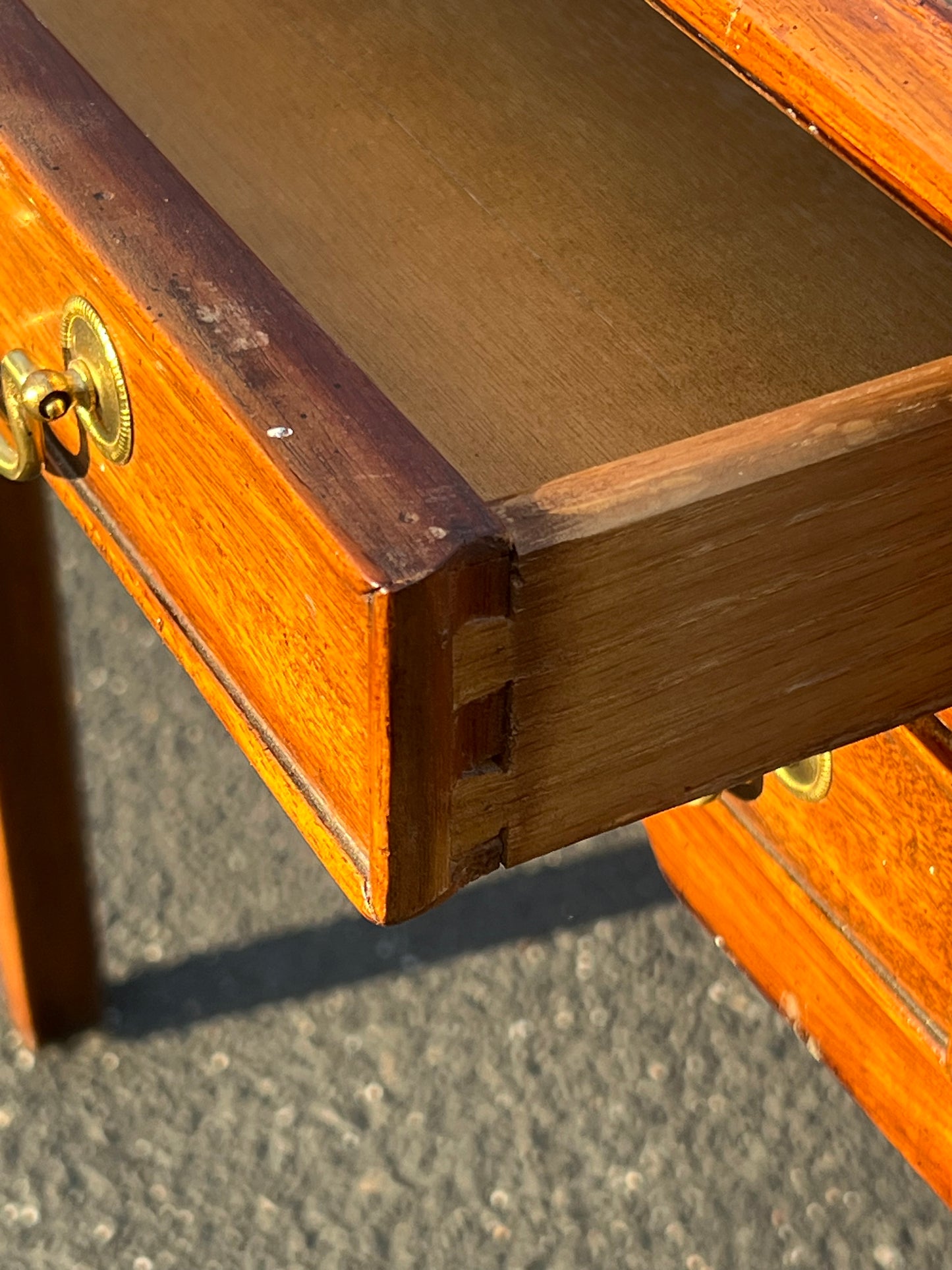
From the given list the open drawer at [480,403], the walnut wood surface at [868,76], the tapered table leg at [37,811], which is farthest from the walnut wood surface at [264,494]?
the tapered table leg at [37,811]

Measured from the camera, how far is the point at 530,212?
69 centimetres

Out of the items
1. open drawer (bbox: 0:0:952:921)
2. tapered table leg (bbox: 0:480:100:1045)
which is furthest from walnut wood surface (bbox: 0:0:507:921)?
tapered table leg (bbox: 0:480:100:1045)

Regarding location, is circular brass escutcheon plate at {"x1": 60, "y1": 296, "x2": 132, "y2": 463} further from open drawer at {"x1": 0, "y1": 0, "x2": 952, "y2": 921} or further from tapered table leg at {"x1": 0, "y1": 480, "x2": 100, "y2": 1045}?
tapered table leg at {"x1": 0, "y1": 480, "x2": 100, "y2": 1045}

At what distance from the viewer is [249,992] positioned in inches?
53.2

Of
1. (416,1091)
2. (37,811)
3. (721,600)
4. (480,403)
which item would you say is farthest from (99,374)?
(416,1091)

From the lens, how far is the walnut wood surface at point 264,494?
471mm

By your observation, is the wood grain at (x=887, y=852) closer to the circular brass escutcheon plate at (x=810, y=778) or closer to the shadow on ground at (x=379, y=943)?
the circular brass escutcheon plate at (x=810, y=778)

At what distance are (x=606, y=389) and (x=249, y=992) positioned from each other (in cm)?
87

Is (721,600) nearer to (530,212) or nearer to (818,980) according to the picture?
(530,212)

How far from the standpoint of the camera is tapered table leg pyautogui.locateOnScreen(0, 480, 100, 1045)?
1057mm

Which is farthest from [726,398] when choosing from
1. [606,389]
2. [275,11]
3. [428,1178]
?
[428,1178]

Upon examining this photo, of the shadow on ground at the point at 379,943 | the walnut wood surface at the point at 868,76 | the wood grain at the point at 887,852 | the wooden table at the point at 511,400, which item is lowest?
the shadow on ground at the point at 379,943

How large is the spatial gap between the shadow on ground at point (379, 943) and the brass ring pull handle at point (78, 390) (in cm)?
74

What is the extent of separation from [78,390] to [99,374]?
2cm
